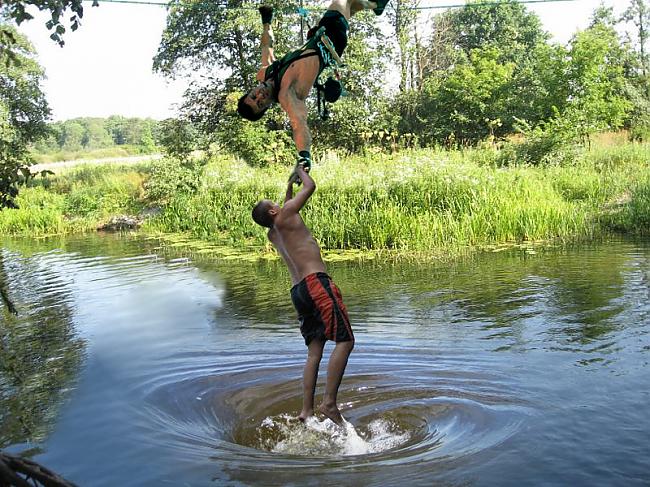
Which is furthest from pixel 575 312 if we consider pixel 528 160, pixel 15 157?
pixel 528 160

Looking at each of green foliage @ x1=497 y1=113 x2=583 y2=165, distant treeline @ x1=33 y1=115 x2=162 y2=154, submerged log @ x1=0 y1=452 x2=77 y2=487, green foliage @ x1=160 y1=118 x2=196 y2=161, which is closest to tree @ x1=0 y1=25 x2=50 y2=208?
green foliage @ x1=160 y1=118 x2=196 y2=161

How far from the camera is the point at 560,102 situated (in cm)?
2323

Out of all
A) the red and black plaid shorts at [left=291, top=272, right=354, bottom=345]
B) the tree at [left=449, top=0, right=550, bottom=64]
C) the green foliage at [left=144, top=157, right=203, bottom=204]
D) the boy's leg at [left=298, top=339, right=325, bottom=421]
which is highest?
the tree at [left=449, top=0, right=550, bottom=64]

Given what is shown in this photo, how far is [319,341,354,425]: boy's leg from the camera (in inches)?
192

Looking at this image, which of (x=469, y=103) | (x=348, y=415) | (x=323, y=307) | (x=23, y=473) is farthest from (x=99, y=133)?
(x=23, y=473)

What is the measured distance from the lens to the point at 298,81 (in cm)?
509

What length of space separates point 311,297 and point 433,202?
9.52m

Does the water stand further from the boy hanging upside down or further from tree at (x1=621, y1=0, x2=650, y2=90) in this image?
tree at (x1=621, y1=0, x2=650, y2=90)

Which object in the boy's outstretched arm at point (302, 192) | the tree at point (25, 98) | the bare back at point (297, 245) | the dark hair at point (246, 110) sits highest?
the tree at point (25, 98)

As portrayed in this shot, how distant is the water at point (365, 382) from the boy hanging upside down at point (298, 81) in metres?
1.90

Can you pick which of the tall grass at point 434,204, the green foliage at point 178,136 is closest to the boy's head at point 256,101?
the tall grass at point 434,204

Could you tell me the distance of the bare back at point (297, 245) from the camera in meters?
5.04

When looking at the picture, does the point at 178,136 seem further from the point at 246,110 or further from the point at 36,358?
the point at 246,110

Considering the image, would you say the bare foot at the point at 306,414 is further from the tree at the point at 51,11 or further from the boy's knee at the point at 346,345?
the tree at the point at 51,11
